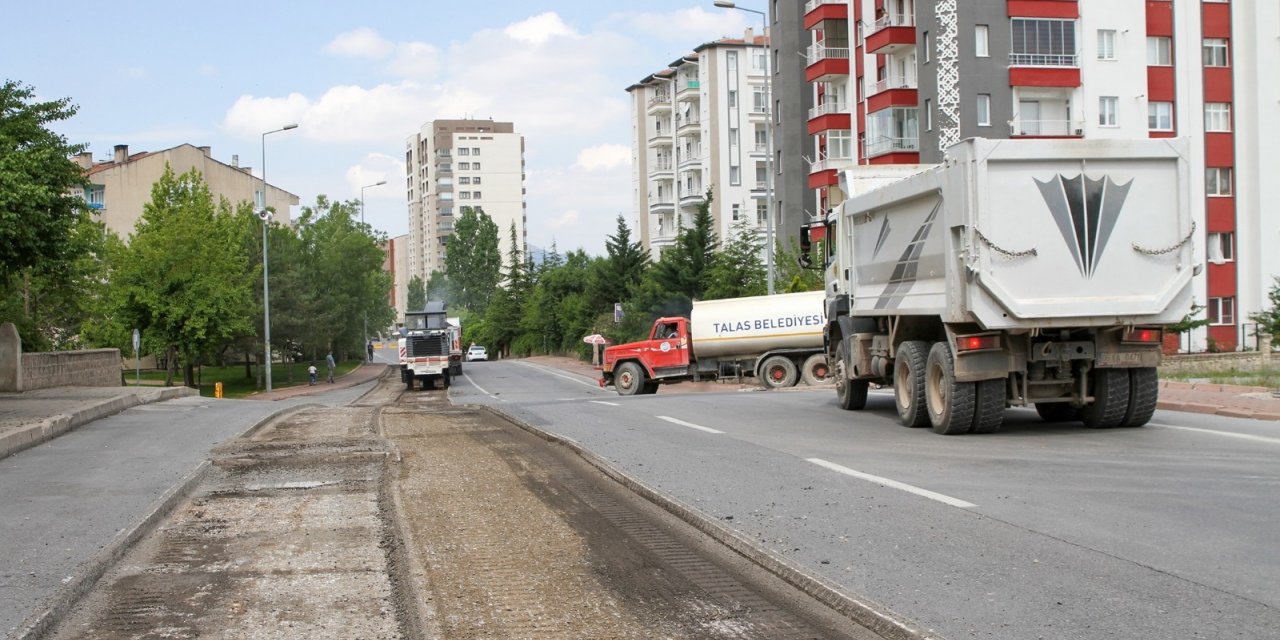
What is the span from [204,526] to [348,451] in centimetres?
490

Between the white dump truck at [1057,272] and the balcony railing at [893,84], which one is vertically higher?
the balcony railing at [893,84]

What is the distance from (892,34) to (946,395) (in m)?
37.5

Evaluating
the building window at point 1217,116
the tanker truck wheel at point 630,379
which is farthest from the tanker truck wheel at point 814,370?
the building window at point 1217,116

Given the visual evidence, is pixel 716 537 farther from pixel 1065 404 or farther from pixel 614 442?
pixel 1065 404

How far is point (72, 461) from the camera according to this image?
13922 millimetres

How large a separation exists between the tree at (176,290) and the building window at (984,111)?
3448 cm

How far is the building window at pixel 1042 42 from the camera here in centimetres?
4621

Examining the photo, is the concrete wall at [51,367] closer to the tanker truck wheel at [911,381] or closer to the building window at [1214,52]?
the tanker truck wheel at [911,381]

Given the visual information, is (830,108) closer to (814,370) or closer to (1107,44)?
(1107,44)

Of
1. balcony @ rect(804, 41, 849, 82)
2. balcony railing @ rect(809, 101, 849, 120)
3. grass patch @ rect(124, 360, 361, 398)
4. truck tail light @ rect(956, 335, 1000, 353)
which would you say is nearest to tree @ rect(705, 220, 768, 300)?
balcony railing @ rect(809, 101, 849, 120)

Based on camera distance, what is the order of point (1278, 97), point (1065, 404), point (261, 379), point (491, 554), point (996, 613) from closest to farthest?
point (996, 613) < point (491, 554) < point (1065, 404) < point (1278, 97) < point (261, 379)

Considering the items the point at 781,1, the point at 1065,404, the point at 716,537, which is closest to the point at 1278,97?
the point at 781,1

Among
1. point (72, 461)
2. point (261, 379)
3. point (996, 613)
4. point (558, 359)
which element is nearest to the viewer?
point (996, 613)

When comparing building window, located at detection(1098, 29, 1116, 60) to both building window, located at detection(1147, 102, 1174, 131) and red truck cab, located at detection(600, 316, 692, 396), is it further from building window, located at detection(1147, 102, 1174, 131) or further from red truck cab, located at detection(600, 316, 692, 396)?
red truck cab, located at detection(600, 316, 692, 396)
